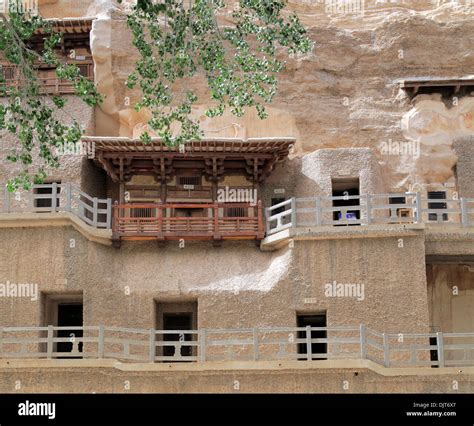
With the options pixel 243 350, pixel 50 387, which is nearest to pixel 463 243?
pixel 243 350

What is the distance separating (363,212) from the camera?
106 ft

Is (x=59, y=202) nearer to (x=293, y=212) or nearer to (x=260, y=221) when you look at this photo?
(x=260, y=221)

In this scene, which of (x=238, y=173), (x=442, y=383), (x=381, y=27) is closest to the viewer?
(x=442, y=383)

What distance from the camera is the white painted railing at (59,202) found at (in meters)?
30.6

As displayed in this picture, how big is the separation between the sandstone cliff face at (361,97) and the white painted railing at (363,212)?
1.14m

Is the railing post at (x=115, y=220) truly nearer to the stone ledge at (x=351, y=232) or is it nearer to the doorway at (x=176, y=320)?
the doorway at (x=176, y=320)

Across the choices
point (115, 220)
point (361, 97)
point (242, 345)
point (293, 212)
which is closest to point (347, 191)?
point (361, 97)

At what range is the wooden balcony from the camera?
31.5 m

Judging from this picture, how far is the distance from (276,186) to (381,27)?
6911 mm

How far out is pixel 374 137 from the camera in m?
34.8

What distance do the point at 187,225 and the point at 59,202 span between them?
4.35 m

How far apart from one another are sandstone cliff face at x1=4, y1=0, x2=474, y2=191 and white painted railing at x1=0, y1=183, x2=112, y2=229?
3029 mm

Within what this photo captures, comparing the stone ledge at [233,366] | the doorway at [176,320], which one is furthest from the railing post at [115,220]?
the stone ledge at [233,366]
